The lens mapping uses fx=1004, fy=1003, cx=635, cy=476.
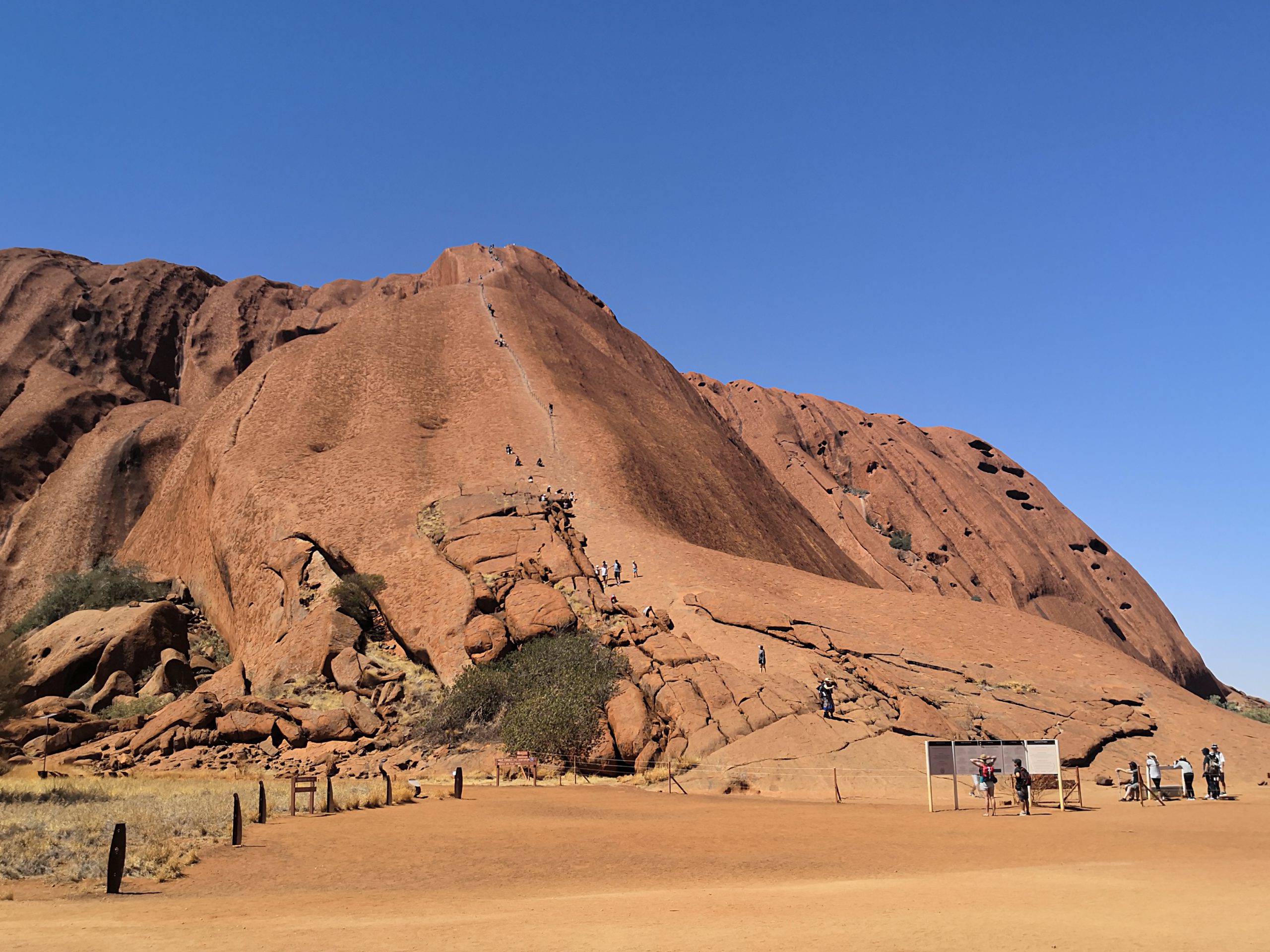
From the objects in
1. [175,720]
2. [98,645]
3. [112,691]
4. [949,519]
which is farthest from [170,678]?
[949,519]

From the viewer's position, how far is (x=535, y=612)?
3120 cm

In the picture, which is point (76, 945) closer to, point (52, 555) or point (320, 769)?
point (320, 769)

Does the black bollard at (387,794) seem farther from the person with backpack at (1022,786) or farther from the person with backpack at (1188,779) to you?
the person with backpack at (1188,779)

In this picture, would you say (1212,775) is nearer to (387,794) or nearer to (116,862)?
(387,794)

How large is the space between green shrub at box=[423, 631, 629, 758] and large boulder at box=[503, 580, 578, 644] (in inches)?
15.4

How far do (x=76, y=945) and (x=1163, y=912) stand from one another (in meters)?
10.1

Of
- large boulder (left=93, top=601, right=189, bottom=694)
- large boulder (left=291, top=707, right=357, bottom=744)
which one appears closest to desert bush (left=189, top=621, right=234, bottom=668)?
large boulder (left=93, top=601, right=189, bottom=694)

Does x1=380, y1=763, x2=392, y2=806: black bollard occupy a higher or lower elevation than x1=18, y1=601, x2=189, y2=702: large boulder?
lower

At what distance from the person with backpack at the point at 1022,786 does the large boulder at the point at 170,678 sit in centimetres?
2556

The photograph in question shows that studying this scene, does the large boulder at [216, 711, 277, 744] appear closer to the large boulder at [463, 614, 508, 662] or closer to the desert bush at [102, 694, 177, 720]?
the desert bush at [102, 694, 177, 720]

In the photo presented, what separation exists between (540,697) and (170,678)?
14555 millimetres

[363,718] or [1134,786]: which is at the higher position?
[363,718]

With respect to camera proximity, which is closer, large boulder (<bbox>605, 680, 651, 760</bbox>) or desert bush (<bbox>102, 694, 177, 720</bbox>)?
large boulder (<bbox>605, 680, 651, 760</bbox>)

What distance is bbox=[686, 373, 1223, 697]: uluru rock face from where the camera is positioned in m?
81.8
